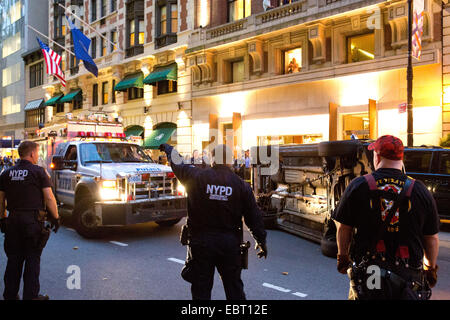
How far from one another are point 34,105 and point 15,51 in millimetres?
11658

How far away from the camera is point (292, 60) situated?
63.1 feet

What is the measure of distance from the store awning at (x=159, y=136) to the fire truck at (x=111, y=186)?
47.0 ft

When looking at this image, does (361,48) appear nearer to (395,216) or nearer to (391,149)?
(391,149)

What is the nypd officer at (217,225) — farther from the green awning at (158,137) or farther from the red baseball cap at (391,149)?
the green awning at (158,137)

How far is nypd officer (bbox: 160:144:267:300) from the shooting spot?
347 centimetres

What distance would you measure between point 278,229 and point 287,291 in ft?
14.3

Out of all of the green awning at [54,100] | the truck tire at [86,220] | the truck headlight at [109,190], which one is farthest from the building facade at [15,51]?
the truck headlight at [109,190]

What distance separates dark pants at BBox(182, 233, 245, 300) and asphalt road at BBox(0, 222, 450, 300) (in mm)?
1420

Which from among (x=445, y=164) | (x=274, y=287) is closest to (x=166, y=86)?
(x=445, y=164)

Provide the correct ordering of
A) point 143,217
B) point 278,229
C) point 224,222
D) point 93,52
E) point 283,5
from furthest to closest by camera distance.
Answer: point 93,52, point 283,5, point 278,229, point 143,217, point 224,222

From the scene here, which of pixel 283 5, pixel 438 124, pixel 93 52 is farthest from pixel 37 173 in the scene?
pixel 93 52

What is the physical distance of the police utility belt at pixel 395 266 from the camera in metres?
2.66
